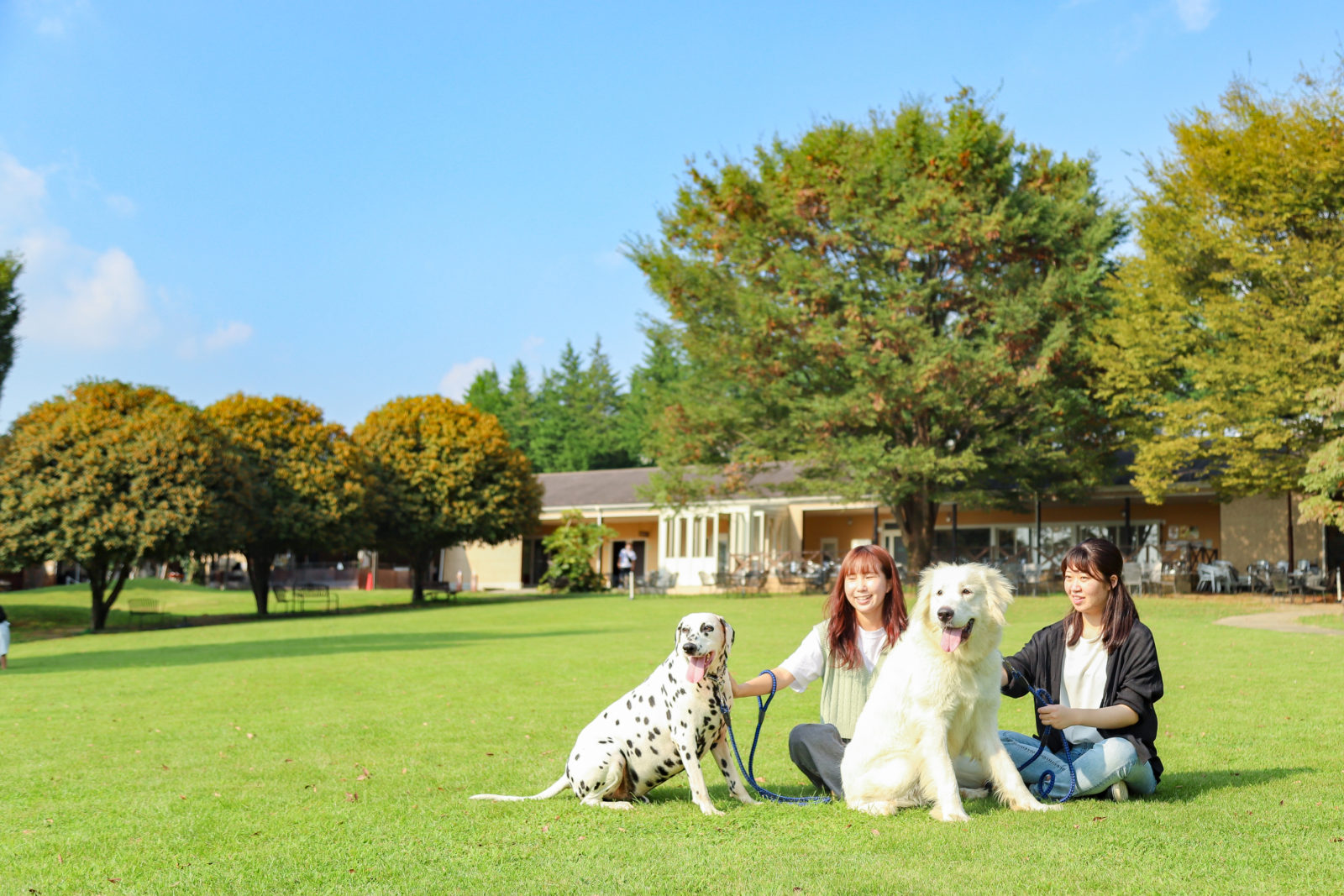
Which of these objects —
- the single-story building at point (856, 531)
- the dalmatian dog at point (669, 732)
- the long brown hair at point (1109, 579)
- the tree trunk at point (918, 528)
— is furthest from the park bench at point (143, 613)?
the long brown hair at point (1109, 579)

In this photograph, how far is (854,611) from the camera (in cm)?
540

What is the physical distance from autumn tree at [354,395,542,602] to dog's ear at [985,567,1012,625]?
29573 millimetres

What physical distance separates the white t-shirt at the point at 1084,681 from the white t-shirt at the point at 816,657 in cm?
96

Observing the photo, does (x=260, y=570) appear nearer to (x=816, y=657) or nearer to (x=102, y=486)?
(x=102, y=486)

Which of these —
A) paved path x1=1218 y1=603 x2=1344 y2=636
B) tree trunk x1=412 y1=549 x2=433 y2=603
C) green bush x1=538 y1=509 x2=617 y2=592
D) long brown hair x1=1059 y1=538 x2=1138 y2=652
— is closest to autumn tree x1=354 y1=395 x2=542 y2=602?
tree trunk x1=412 y1=549 x2=433 y2=603

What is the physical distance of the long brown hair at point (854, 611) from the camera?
5.28 meters

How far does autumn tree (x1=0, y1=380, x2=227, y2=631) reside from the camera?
24156mm

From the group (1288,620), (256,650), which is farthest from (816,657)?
(1288,620)

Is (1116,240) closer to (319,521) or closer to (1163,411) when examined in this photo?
(1163,411)

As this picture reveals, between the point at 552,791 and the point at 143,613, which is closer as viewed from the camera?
the point at 552,791

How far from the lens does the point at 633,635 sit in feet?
60.0

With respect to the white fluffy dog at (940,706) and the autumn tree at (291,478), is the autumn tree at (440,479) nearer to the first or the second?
the autumn tree at (291,478)

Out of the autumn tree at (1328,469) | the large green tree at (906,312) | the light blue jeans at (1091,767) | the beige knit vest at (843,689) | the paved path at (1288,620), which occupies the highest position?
the large green tree at (906,312)

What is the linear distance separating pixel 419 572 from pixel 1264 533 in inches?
1019
